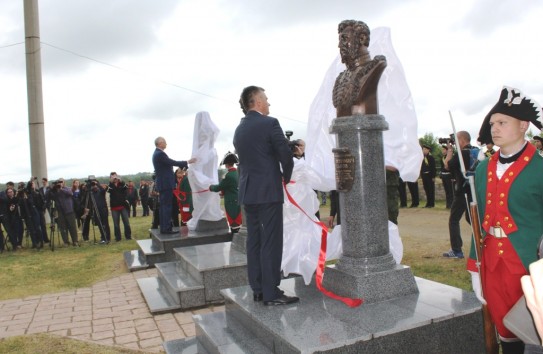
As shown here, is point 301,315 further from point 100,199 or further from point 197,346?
point 100,199

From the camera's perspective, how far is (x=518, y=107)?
8.50 ft

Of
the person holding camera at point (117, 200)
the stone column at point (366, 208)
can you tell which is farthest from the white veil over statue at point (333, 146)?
the person holding camera at point (117, 200)

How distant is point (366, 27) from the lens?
159 inches

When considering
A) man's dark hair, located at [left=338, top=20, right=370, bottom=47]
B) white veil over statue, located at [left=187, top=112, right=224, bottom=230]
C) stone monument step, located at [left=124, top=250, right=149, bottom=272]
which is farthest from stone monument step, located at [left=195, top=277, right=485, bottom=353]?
white veil over statue, located at [left=187, top=112, right=224, bottom=230]

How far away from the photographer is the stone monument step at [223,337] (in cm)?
364

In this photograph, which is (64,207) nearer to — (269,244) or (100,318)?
(100,318)

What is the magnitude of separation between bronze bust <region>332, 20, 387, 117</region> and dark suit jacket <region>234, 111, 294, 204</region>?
0.64 metres

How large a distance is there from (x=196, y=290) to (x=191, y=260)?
0.68 m

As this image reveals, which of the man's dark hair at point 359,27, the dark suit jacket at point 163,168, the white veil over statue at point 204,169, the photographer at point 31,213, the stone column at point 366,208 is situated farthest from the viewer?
the photographer at point 31,213

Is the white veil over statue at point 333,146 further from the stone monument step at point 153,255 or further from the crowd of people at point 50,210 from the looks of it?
the crowd of people at point 50,210

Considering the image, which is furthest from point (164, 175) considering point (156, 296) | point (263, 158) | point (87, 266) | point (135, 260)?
point (263, 158)

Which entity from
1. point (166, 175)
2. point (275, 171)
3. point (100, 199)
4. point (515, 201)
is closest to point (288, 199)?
point (275, 171)

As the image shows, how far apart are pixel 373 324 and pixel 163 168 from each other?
20.9ft

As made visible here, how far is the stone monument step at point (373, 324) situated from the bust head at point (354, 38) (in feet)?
6.90
